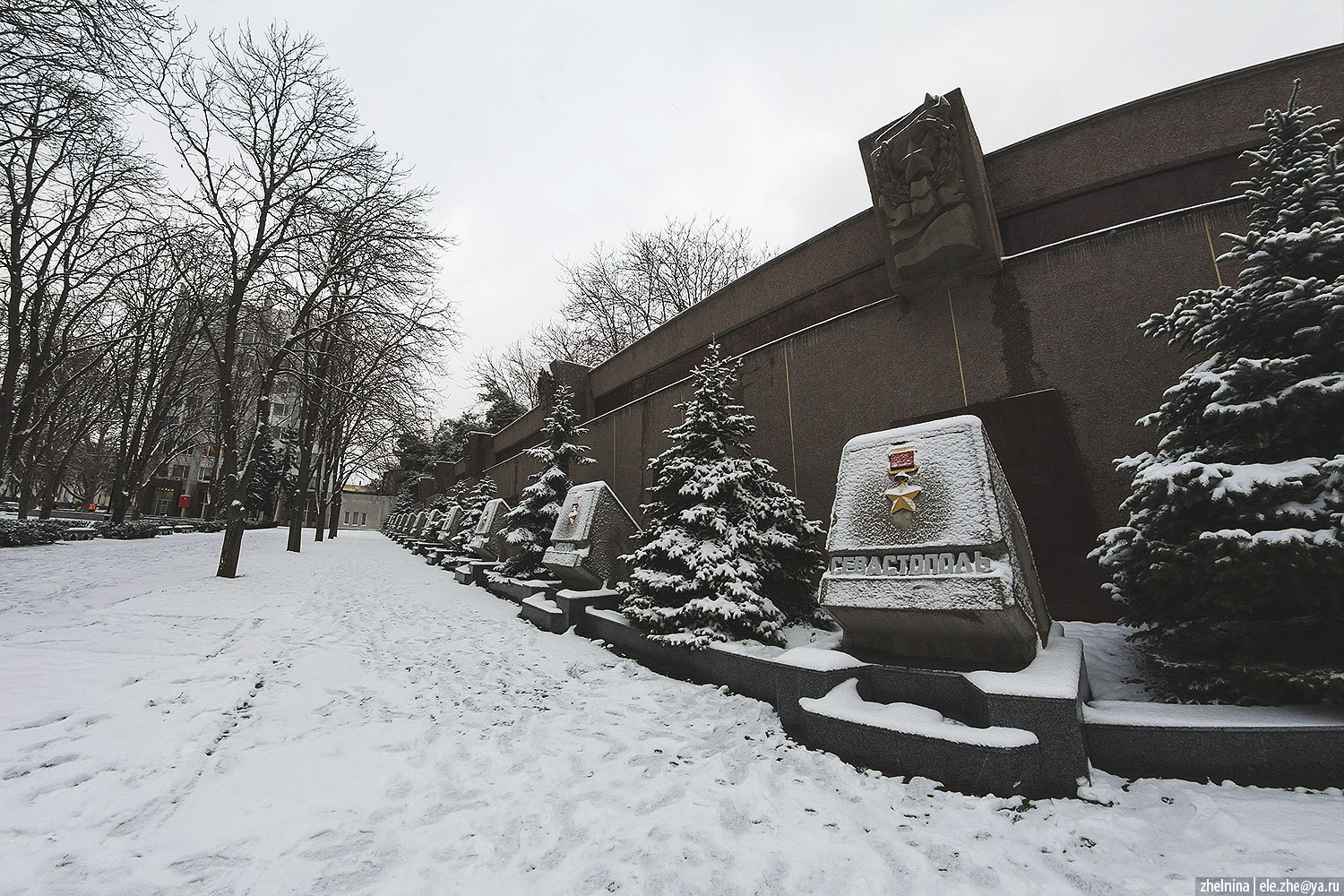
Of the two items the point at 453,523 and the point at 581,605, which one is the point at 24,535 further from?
the point at 581,605

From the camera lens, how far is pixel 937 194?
692cm

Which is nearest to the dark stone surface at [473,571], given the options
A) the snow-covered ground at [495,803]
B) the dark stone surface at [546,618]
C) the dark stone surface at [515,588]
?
the dark stone surface at [515,588]

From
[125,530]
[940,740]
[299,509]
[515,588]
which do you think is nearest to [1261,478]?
[940,740]

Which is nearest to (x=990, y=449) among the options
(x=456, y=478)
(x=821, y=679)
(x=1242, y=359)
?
(x=1242, y=359)

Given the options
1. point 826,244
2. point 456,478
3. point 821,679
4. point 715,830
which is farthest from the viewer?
point 456,478

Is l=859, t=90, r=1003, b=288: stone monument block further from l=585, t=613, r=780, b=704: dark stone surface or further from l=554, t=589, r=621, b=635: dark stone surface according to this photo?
l=554, t=589, r=621, b=635: dark stone surface

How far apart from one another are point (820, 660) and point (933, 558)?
3.61ft

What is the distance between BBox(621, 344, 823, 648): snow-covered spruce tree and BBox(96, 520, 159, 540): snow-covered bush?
71.7ft

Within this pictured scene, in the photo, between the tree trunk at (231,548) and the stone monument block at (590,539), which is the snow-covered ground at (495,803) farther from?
the tree trunk at (231,548)

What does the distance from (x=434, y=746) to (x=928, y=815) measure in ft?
10.0

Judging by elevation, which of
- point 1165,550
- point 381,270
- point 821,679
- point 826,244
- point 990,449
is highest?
point 381,270

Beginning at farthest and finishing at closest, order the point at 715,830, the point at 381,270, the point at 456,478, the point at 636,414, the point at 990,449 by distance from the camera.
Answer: the point at 456,478 → the point at 381,270 → the point at 636,414 → the point at 990,449 → the point at 715,830

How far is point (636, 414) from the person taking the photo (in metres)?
12.4

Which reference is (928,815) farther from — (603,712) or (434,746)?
(434,746)
